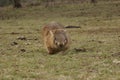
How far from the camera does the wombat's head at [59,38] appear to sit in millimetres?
11428

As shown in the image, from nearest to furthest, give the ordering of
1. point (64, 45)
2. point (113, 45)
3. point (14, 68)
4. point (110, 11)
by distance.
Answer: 1. point (14, 68)
2. point (64, 45)
3. point (113, 45)
4. point (110, 11)

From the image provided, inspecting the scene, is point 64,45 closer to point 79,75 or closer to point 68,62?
point 68,62

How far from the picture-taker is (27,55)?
1259 cm

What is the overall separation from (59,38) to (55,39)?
→ 0.60ft

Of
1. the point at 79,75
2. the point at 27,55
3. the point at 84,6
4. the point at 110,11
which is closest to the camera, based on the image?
the point at 79,75

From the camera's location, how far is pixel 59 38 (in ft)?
37.7

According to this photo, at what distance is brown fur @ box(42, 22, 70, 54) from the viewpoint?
11.5 m

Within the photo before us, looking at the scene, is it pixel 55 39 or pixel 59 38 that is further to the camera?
pixel 55 39

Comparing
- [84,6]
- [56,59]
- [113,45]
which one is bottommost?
[84,6]

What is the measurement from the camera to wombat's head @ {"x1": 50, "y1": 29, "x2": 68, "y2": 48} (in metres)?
11.4

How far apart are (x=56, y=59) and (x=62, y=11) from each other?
28.6 metres

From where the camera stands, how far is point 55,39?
38.2 ft

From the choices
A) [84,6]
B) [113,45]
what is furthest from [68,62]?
[84,6]

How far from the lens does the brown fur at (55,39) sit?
1152 centimetres
